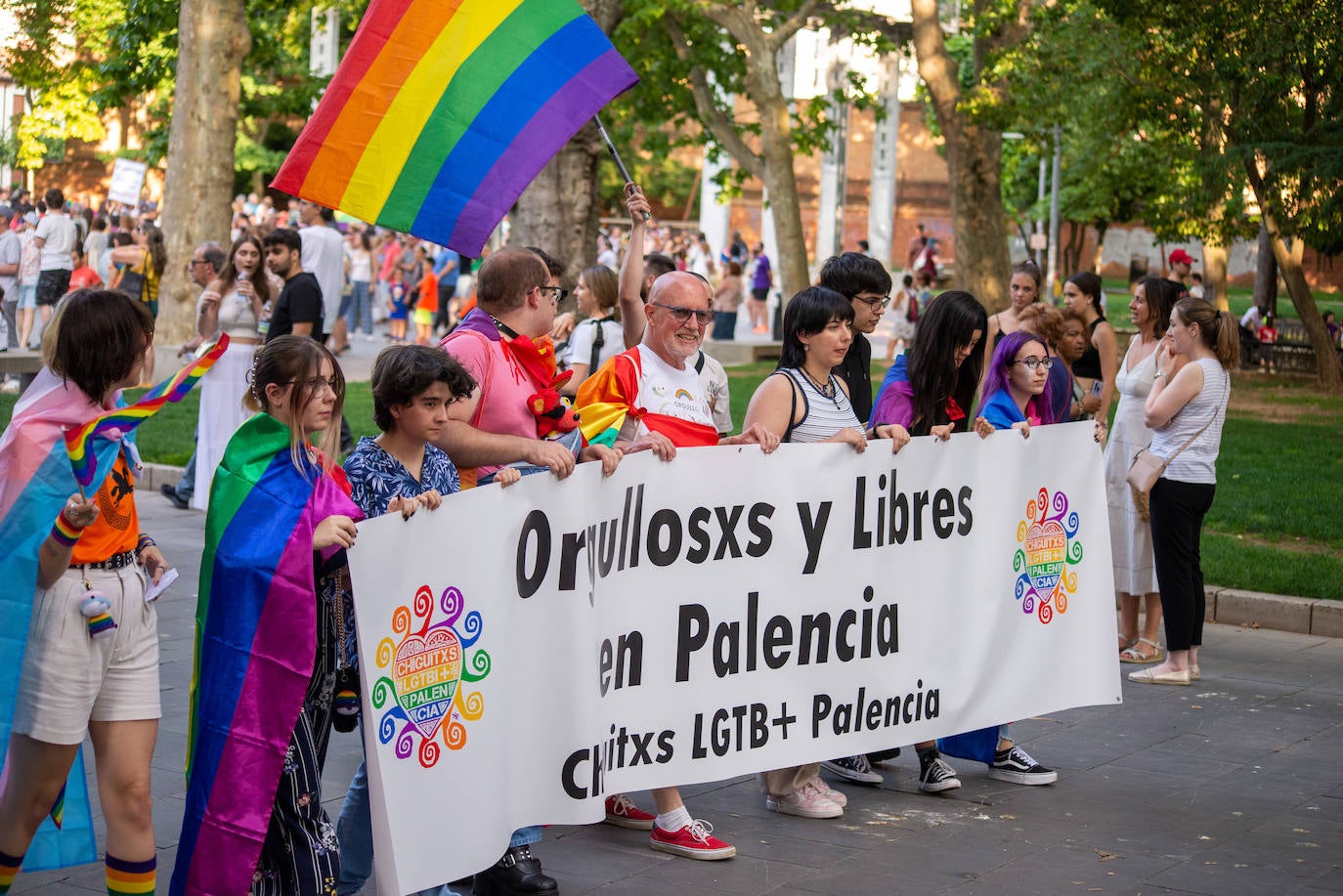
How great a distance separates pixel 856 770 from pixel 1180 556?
8.40ft

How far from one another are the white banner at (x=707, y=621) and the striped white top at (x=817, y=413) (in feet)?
0.45

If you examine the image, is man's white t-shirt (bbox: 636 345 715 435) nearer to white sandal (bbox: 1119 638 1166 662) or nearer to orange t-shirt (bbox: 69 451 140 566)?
orange t-shirt (bbox: 69 451 140 566)

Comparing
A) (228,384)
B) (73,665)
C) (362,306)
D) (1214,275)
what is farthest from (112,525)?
(1214,275)

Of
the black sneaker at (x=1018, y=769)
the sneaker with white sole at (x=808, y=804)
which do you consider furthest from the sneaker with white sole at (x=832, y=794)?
the black sneaker at (x=1018, y=769)

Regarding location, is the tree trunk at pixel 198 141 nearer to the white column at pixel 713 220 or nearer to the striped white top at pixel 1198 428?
the striped white top at pixel 1198 428

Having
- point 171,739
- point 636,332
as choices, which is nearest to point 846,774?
point 636,332

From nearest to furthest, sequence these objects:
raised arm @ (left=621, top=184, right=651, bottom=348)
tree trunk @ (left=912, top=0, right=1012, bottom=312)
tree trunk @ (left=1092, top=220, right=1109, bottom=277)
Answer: raised arm @ (left=621, top=184, right=651, bottom=348) < tree trunk @ (left=912, top=0, right=1012, bottom=312) < tree trunk @ (left=1092, top=220, right=1109, bottom=277)

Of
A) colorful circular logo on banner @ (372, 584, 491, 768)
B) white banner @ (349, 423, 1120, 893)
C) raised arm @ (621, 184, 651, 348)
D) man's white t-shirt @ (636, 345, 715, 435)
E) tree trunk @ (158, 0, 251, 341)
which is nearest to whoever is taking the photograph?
colorful circular logo on banner @ (372, 584, 491, 768)

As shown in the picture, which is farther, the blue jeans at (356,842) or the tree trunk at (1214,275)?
the tree trunk at (1214,275)

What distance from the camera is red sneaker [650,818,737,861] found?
17.4ft

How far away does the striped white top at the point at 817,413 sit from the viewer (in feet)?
19.1

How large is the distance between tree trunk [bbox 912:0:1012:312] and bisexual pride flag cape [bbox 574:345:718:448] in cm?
1918

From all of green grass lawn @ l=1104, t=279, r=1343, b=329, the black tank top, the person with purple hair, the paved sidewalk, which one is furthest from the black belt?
green grass lawn @ l=1104, t=279, r=1343, b=329

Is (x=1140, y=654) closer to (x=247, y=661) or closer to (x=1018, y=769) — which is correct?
(x=1018, y=769)
